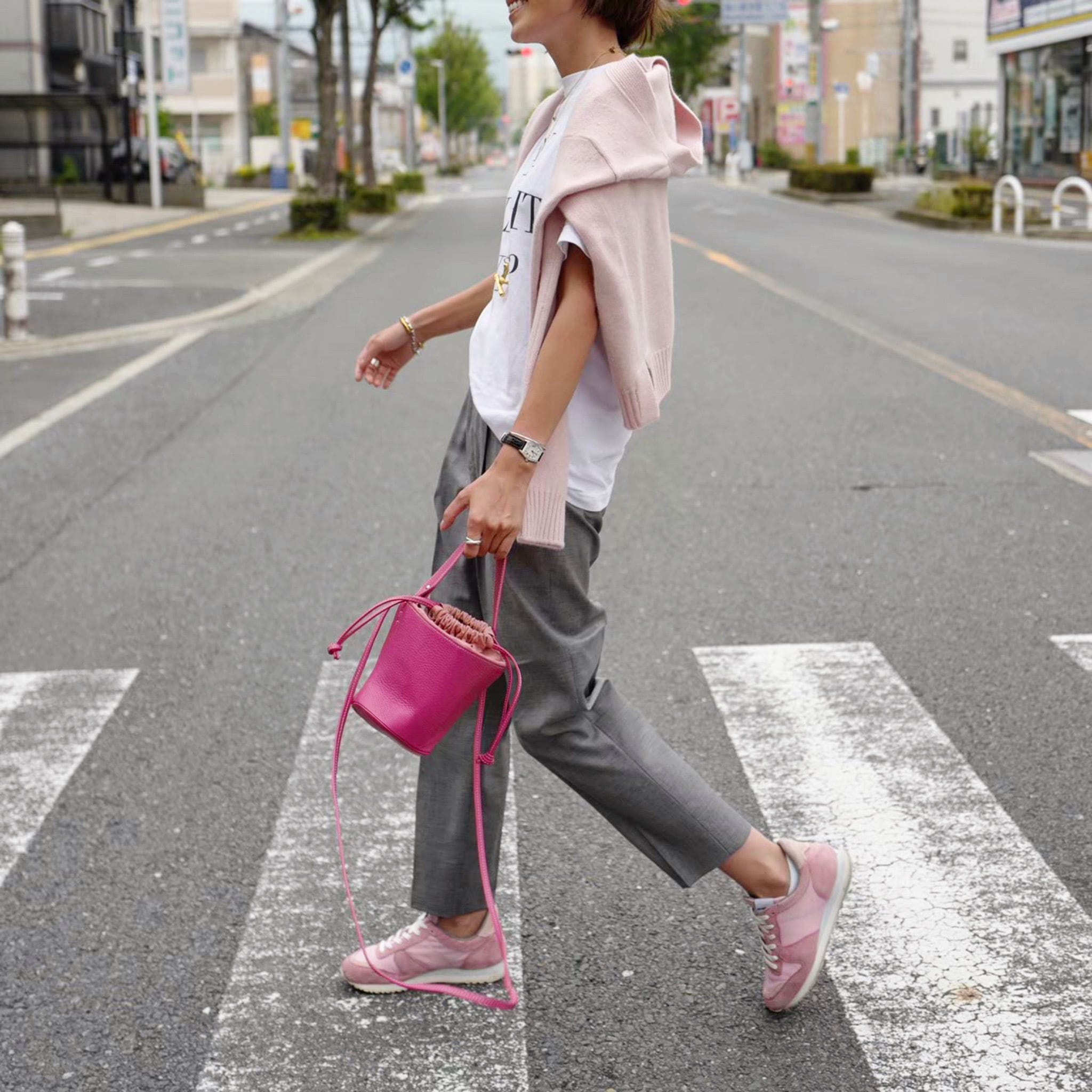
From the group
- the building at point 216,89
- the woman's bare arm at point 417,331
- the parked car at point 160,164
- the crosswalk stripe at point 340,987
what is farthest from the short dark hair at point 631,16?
the building at point 216,89

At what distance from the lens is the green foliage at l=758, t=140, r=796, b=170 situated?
6894 cm

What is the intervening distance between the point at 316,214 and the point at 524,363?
25.9 meters

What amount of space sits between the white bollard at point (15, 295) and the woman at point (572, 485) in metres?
10.8

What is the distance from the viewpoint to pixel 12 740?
4273mm

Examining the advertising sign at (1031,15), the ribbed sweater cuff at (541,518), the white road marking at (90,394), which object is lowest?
the white road marking at (90,394)

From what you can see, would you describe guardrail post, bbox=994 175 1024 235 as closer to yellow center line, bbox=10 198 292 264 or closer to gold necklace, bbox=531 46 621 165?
yellow center line, bbox=10 198 292 264

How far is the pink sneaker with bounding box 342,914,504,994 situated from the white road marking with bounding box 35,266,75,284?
16736 millimetres

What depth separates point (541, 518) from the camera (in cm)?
247

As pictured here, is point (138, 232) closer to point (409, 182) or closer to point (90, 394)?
point (90, 394)

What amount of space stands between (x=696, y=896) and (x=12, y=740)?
1.97 metres

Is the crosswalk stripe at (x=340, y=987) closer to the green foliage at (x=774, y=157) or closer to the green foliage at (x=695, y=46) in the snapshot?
the green foliage at (x=774, y=157)

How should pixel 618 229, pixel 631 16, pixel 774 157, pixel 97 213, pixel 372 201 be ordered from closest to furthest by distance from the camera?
pixel 618 229 < pixel 631 16 < pixel 97 213 < pixel 372 201 < pixel 774 157

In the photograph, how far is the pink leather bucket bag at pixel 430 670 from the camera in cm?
248

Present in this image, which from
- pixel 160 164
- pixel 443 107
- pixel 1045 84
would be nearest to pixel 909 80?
pixel 1045 84
